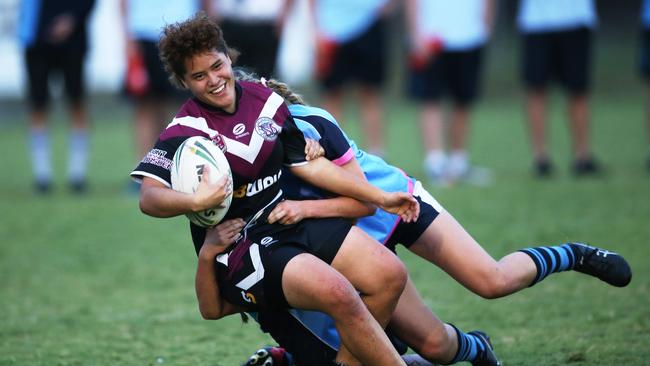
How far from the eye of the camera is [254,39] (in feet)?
32.6

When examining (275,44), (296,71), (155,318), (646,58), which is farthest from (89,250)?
(296,71)

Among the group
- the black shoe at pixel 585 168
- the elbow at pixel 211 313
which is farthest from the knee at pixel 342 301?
the black shoe at pixel 585 168

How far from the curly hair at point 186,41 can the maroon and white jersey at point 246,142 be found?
0.19 meters

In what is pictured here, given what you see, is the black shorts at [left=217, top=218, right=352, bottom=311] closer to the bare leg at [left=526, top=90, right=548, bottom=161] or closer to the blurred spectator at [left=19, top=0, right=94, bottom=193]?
the bare leg at [left=526, top=90, right=548, bottom=161]

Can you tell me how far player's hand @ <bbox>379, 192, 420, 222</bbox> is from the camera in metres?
3.95

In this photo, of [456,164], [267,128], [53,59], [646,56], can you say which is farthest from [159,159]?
[646,56]

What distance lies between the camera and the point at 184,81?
157 inches

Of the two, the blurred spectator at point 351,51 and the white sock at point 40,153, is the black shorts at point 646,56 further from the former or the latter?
the white sock at point 40,153

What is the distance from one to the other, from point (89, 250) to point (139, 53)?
2503 mm

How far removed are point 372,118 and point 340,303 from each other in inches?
245

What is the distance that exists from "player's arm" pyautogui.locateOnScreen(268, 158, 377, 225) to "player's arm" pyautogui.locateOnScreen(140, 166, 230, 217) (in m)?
0.34

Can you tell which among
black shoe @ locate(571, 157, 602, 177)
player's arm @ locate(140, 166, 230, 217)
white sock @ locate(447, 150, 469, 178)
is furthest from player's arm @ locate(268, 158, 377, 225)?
black shoe @ locate(571, 157, 602, 177)

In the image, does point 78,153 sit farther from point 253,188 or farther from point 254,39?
point 253,188

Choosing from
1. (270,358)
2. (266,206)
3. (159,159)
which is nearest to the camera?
(159,159)
